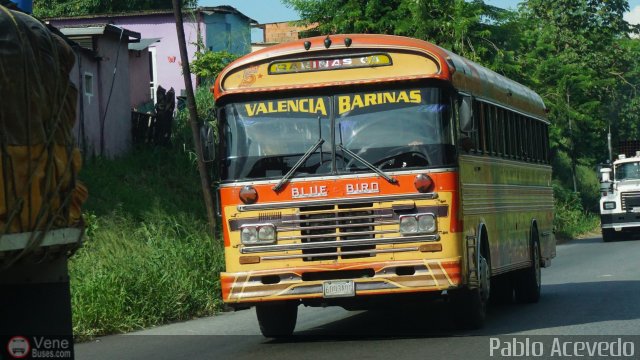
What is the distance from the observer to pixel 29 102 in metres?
6.59

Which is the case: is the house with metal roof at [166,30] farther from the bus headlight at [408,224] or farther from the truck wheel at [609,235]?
the bus headlight at [408,224]

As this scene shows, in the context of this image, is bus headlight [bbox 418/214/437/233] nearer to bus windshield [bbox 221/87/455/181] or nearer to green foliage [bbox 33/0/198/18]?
bus windshield [bbox 221/87/455/181]

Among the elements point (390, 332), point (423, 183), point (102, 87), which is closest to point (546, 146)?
point (390, 332)

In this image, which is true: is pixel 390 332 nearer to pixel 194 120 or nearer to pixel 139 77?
pixel 194 120

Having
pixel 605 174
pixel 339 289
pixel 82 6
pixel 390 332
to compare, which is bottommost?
pixel 390 332

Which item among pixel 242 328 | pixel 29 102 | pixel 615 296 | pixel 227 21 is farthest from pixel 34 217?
pixel 227 21

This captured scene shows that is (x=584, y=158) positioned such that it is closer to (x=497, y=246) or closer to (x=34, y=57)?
(x=497, y=246)

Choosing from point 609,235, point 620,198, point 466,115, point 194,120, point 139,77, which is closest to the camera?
point 466,115

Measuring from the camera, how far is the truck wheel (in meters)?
35.4

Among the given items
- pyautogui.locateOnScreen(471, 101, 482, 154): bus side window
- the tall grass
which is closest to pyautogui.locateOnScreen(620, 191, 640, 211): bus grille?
the tall grass

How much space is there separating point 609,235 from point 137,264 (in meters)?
22.6

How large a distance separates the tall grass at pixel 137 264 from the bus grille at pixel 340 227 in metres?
3.14

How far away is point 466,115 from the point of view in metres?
11.9

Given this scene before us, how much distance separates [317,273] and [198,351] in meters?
1.38
